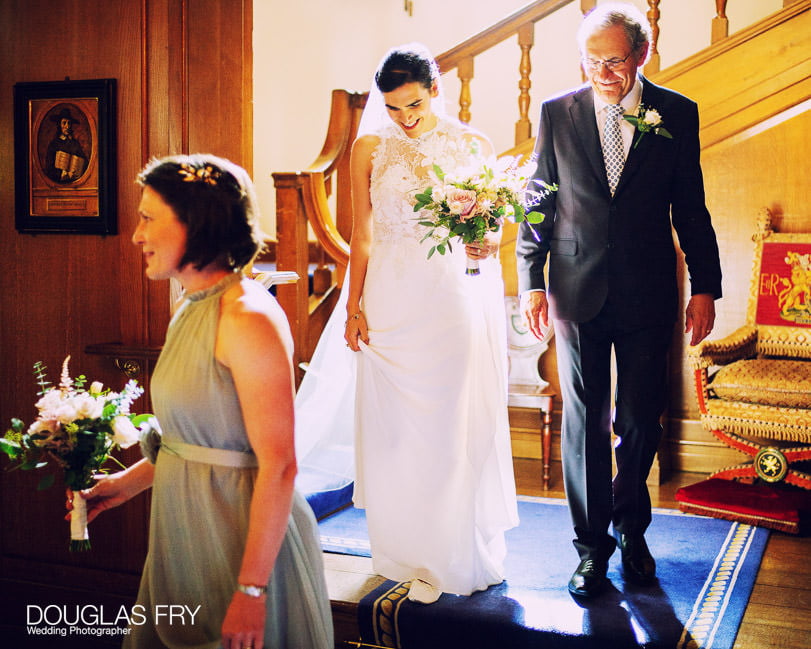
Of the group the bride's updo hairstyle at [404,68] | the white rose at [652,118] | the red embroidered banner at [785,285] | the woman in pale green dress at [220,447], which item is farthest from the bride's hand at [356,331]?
the red embroidered banner at [785,285]

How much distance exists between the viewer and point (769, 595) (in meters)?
3.36

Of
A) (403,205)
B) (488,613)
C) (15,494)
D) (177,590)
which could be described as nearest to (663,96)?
(403,205)

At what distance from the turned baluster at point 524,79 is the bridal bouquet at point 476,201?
254cm

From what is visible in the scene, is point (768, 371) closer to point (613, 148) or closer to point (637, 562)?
point (637, 562)

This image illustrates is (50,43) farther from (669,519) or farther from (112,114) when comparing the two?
(669,519)

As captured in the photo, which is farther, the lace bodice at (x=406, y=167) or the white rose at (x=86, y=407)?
the lace bodice at (x=406, y=167)

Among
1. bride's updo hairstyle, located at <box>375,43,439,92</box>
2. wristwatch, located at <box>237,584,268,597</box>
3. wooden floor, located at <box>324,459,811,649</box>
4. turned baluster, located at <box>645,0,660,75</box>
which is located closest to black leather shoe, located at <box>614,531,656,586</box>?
wooden floor, located at <box>324,459,811,649</box>

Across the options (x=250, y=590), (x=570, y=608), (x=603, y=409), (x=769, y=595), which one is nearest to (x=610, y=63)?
(x=603, y=409)

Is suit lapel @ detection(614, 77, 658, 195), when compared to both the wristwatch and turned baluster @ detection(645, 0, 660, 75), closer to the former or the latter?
the wristwatch

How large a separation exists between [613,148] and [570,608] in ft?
5.41

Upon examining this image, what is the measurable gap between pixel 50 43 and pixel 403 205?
1808 mm

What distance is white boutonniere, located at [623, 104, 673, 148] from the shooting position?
10.2 ft

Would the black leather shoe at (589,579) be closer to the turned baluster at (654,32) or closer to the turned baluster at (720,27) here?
the turned baluster at (654,32)

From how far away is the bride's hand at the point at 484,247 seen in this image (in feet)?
A: 10.6
